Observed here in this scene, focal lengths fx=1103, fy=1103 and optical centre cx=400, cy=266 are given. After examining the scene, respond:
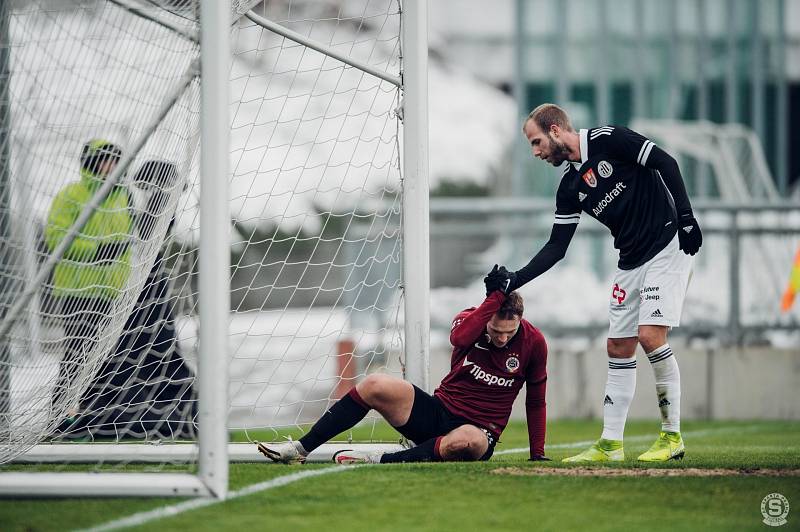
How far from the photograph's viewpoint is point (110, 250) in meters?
5.82

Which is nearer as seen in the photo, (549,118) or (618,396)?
(549,118)

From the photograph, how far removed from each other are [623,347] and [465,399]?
33.0 inches

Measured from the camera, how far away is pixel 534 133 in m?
5.30

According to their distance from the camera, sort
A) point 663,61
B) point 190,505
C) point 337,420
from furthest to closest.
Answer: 1. point 663,61
2. point 337,420
3. point 190,505

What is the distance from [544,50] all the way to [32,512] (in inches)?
488

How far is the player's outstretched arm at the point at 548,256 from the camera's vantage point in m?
5.20

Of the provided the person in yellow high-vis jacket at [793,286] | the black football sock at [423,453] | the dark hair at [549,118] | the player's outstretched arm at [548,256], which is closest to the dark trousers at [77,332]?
the black football sock at [423,453]

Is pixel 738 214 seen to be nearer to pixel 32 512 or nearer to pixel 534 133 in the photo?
pixel 534 133

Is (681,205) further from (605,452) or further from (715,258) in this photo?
(715,258)

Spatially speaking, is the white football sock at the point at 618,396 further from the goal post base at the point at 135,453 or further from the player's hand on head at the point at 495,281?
the goal post base at the point at 135,453

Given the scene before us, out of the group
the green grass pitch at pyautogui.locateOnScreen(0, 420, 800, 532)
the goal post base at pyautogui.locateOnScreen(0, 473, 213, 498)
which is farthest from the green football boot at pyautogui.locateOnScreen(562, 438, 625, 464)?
the goal post base at pyautogui.locateOnScreen(0, 473, 213, 498)

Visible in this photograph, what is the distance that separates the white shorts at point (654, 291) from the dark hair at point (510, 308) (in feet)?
1.90

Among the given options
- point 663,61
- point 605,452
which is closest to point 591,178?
point 605,452

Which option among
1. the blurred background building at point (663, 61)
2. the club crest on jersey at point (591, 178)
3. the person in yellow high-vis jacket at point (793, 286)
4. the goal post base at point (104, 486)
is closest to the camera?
the goal post base at point (104, 486)
